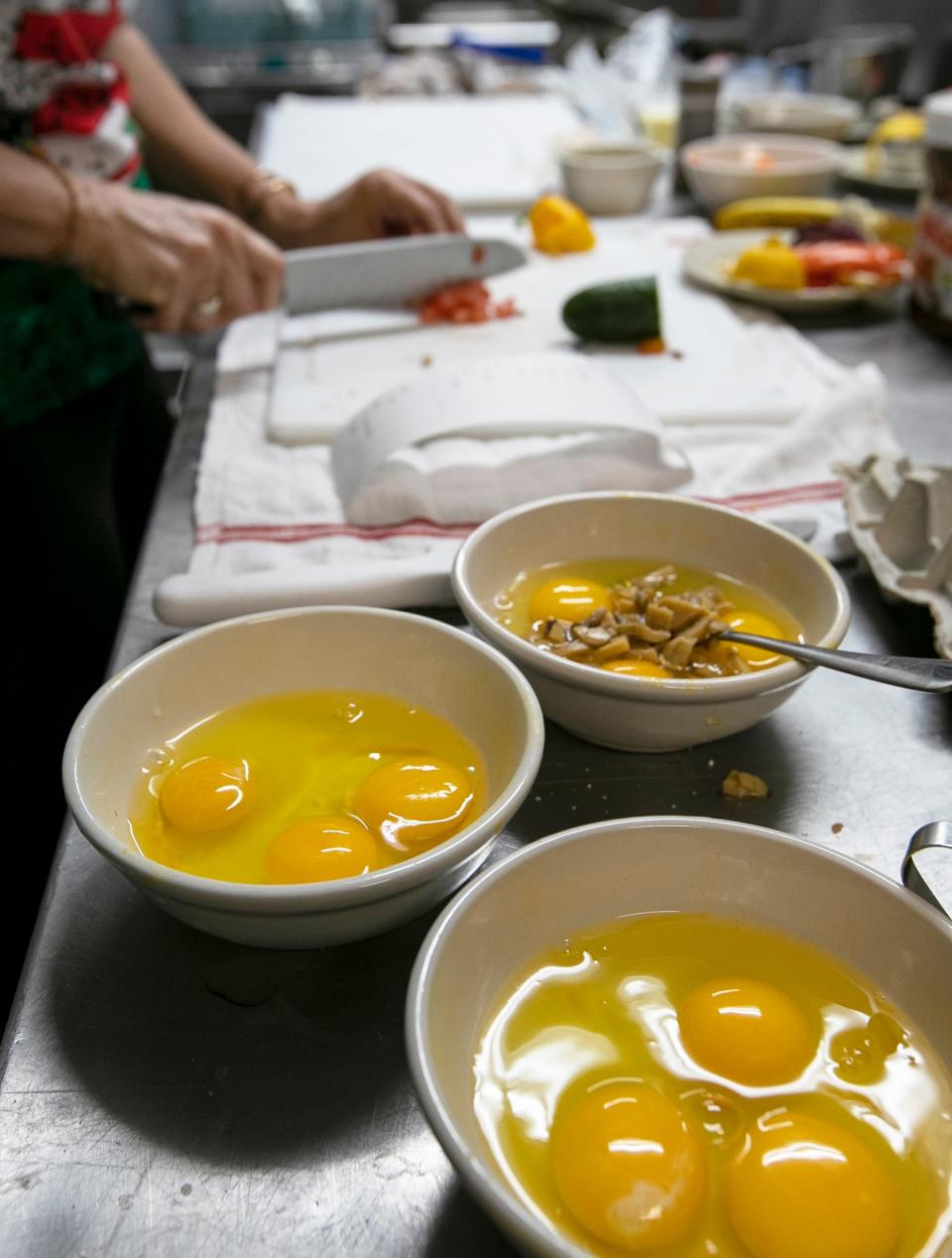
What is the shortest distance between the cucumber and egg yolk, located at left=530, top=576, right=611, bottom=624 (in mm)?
865

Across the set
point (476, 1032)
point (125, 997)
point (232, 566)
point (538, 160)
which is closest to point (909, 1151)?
point (476, 1032)

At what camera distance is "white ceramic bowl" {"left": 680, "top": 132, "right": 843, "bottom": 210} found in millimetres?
2600

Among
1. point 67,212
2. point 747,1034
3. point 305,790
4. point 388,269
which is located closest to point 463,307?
point 388,269

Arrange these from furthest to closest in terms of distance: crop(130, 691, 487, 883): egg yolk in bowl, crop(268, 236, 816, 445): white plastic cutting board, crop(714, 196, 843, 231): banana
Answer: crop(714, 196, 843, 231): banana < crop(268, 236, 816, 445): white plastic cutting board < crop(130, 691, 487, 883): egg yolk in bowl

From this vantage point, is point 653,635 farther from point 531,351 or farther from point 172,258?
point 172,258

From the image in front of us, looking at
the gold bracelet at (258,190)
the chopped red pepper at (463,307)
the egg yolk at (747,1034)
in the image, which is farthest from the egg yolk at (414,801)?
the gold bracelet at (258,190)

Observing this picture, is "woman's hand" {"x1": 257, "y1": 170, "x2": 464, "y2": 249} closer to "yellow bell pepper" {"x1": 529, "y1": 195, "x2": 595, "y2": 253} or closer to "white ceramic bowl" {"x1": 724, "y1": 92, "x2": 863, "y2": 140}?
"yellow bell pepper" {"x1": 529, "y1": 195, "x2": 595, "y2": 253}

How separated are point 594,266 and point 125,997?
1.89m

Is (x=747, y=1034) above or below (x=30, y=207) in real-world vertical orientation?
below

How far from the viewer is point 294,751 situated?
935 millimetres

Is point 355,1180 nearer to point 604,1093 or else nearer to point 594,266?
point 604,1093

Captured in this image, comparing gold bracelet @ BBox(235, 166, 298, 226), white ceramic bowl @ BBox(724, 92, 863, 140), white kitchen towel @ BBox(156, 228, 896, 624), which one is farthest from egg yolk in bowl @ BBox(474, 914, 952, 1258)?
white ceramic bowl @ BBox(724, 92, 863, 140)

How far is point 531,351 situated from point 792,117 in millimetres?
1765

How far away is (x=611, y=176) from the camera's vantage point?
2.61 metres
